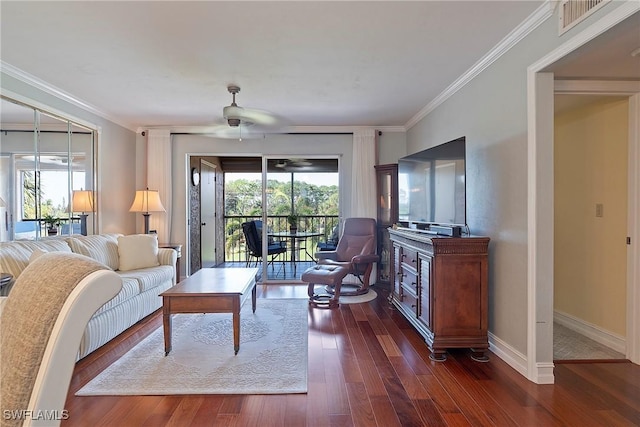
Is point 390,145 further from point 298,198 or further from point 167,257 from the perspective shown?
point 167,257

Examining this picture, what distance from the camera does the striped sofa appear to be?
2586mm

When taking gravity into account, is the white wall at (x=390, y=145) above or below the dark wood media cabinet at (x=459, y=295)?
above

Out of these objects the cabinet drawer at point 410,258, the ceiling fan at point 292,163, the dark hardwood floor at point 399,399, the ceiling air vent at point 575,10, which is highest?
the ceiling air vent at point 575,10

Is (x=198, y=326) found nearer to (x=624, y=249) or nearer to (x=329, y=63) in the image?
(x=329, y=63)

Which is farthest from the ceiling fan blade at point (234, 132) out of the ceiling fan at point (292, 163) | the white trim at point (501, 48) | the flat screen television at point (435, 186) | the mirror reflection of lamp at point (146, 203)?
the white trim at point (501, 48)

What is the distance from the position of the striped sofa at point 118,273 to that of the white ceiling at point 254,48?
1626mm

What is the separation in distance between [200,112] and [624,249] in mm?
4793

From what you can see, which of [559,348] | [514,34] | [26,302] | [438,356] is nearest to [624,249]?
[559,348]

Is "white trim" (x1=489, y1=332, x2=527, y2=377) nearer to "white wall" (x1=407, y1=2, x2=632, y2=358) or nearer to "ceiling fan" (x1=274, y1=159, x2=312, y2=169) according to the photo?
"white wall" (x1=407, y1=2, x2=632, y2=358)

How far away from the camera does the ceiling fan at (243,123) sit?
10.0 feet

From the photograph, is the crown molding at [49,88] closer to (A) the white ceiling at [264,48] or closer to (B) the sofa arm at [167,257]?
(A) the white ceiling at [264,48]

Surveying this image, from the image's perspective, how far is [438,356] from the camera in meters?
2.53

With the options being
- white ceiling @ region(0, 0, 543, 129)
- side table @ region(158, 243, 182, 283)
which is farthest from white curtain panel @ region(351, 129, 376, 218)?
side table @ region(158, 243, 182, 283)

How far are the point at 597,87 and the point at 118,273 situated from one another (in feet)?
13.8
